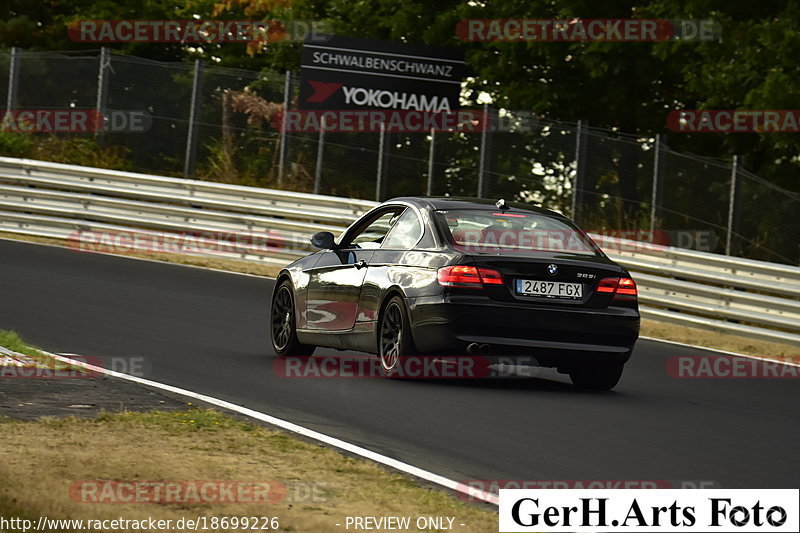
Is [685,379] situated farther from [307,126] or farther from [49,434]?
[307,126]

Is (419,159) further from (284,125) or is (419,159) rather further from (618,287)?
(618,287)

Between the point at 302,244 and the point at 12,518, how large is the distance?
58.6 feet

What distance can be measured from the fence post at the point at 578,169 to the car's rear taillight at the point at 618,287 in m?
11.7

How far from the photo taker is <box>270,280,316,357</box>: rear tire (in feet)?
45.3

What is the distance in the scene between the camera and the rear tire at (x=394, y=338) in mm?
12055

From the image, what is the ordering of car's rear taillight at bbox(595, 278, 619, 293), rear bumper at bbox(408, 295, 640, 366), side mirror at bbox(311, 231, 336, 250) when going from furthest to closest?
side mirror at bbox(311, 231, 336, 250), car's rear taillight at bbox(595, 278, 619, 293), rear bumper at bbox(408, 295, 640, 366)

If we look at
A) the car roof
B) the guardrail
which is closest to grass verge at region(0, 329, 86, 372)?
the car roof

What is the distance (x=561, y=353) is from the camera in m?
11.9

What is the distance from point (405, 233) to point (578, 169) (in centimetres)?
1162

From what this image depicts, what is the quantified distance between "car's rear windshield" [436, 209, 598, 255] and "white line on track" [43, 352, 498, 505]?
2.46 metres

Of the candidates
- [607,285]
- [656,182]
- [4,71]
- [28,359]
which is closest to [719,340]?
[656,182]

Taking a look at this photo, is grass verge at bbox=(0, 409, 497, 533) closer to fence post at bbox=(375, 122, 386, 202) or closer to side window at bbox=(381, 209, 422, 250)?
side window at bbox=(381, 209, 422, 250)

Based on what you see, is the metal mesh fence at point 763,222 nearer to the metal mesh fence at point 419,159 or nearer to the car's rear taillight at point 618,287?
the metal mesh fence at point 419,159

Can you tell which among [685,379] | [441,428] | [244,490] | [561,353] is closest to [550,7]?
[685,379]
